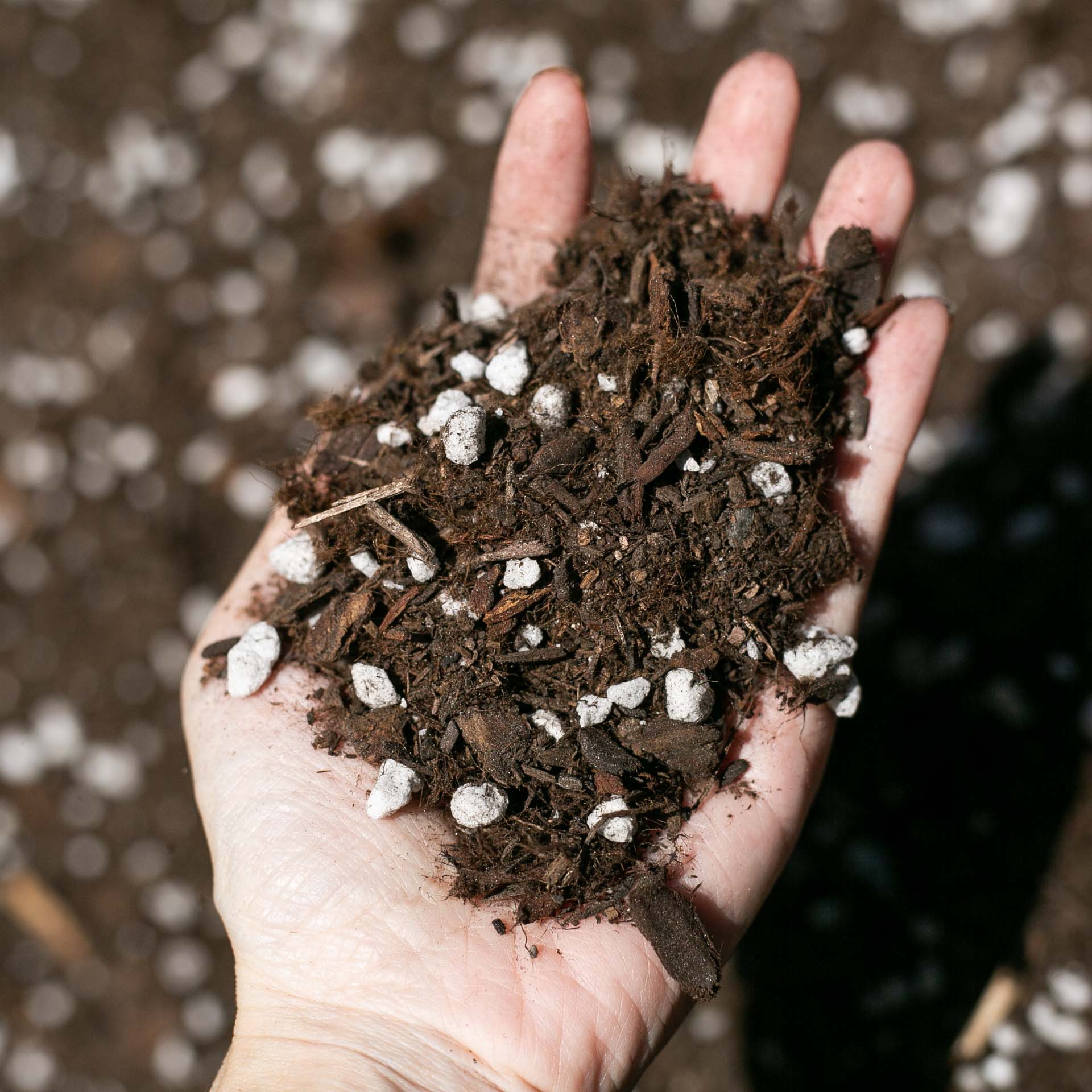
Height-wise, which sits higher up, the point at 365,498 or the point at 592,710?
the point at 365,498

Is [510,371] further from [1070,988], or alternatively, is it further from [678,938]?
[1070,988]

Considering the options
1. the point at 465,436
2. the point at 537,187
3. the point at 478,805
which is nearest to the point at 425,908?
the point at 478,805

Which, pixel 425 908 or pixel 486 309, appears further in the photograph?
pixel 486 309

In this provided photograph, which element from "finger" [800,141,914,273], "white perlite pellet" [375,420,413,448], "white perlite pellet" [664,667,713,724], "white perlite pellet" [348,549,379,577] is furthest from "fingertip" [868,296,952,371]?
"white perlite pellet" [348,549,379,577]

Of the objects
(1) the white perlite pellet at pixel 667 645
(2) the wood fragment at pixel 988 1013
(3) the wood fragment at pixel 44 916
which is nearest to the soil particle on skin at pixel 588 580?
(1) the white perlite pellet at pixel 667 645

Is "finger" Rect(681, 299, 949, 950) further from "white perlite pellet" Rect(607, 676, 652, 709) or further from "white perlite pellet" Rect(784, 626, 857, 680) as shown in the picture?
"white perlite pellet" Rect(607, 676, 652, 709)

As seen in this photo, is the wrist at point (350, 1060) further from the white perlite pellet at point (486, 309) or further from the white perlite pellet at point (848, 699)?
the white perlite pellet at point (486, 309)
